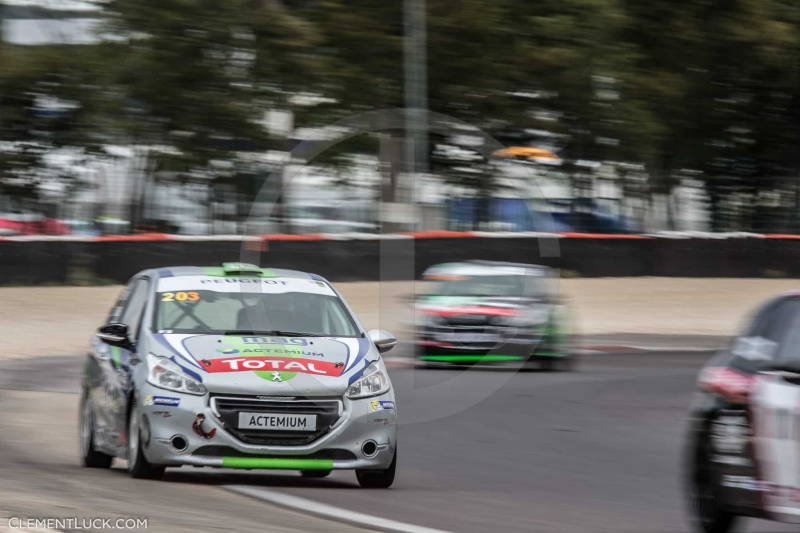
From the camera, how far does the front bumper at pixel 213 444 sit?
862cm

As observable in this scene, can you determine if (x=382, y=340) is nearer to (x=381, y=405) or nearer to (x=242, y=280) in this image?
(x=381, y=405)

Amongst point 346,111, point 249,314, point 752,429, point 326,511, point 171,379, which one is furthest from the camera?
point 346,111

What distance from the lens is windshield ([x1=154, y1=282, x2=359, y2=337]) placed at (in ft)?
31.1

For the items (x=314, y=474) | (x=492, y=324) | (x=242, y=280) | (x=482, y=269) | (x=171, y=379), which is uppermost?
(x=242, y=280)

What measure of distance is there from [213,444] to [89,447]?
1.61 m

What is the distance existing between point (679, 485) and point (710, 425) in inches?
102

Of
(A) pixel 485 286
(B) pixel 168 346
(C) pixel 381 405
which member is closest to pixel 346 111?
(A) pixel 485 286

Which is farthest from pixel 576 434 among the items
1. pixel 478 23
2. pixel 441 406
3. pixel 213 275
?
pixel 478 23

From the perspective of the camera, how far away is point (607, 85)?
3425cm

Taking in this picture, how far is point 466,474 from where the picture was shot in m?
10.1

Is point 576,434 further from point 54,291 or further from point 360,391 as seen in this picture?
point 54,291

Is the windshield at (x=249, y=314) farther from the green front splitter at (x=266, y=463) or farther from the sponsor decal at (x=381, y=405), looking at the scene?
the green front splitter at (x=266, y=463)

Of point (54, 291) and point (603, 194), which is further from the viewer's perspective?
point (603, 194)

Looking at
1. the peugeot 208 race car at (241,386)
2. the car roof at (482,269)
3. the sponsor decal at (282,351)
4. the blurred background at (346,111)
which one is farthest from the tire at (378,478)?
the blurred background at (346,111)
